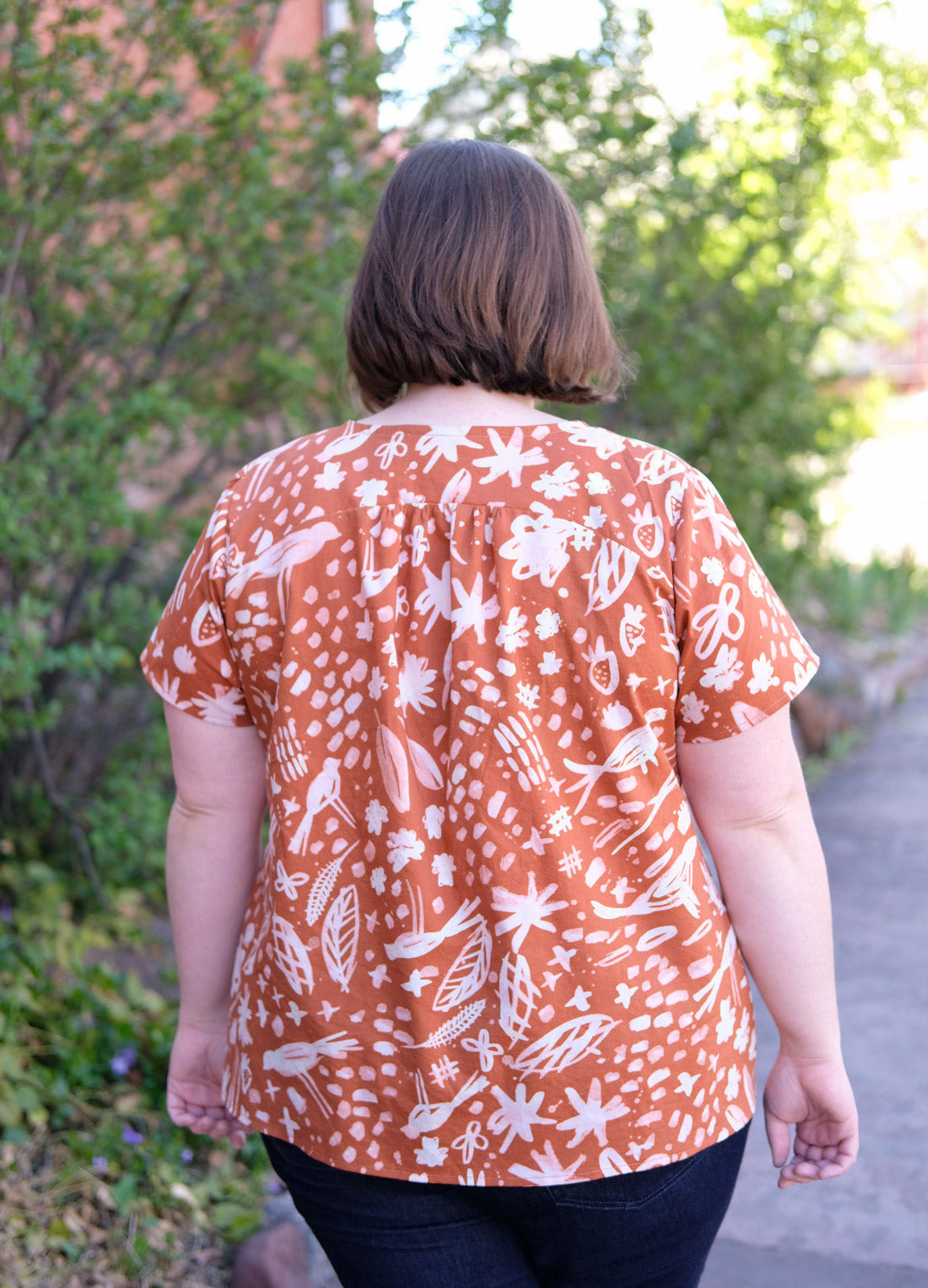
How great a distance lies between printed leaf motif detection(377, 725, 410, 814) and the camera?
4.20 ft

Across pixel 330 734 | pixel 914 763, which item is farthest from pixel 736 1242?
pixel 914 763

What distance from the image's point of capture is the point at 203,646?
1.41m

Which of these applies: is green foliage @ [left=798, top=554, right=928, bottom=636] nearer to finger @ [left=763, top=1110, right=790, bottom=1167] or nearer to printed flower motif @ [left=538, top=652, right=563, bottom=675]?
finger @ [left=763, top=1110, right=790, bottom=1167]

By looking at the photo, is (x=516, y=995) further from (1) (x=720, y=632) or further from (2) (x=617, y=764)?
(1) (x=720, y=632)

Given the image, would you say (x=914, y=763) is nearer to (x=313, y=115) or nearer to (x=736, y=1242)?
(x=736, y=1242)

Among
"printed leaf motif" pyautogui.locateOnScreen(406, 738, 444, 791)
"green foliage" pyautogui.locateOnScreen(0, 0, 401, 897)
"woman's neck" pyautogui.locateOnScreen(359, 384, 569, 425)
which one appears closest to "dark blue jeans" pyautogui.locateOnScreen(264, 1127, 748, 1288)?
"printed leaf motif" pyautogui.locateOnScreen(406, 738, 444, 791)

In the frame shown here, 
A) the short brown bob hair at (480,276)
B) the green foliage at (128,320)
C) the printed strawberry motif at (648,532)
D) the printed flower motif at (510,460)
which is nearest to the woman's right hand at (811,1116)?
the printed strawberry motif at (648,532)

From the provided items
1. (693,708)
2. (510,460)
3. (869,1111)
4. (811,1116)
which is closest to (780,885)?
(693,708)

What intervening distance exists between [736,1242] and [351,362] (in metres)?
2.28

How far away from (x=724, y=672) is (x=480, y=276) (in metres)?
0.51

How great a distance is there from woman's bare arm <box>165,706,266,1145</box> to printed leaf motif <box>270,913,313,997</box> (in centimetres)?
20

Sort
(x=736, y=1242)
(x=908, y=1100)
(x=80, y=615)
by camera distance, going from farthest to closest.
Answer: (x=80, y=615), (x=908, y=1100), (x=736, y=1242)

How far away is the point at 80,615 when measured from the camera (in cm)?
361

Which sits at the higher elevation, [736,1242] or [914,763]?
[736,1242]
